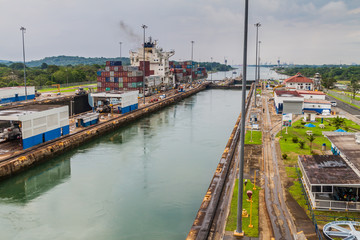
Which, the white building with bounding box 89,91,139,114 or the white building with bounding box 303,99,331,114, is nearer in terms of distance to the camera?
the white building with bounding box 303,99,331,114

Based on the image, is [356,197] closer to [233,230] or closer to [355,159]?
[355,159]

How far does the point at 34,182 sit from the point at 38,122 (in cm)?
607

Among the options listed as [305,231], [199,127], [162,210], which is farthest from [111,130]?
[305,231]

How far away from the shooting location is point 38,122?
27531 millimetres

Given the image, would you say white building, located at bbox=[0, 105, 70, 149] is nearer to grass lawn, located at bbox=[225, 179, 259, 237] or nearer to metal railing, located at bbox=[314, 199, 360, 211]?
grass lawn, located at bbox=[225, 179, 259, 237]

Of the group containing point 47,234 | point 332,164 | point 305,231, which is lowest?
point 47,234

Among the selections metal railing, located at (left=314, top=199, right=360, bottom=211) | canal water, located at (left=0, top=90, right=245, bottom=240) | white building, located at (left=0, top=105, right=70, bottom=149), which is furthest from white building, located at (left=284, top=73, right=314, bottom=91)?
metal railing, located at (left=314, top=199, right=360, bottom=211)

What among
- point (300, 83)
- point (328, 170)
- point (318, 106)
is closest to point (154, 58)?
point (300, 83)

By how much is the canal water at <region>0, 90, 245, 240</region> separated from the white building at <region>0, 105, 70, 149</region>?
251 centimetres

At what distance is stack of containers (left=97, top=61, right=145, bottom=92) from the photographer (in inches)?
2813

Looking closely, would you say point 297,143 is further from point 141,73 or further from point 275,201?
point 141,73

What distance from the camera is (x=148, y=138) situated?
124ft

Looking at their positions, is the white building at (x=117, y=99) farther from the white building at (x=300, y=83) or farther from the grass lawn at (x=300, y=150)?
the white building at (x=300, y=83)

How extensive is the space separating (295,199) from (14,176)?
2009 cm
